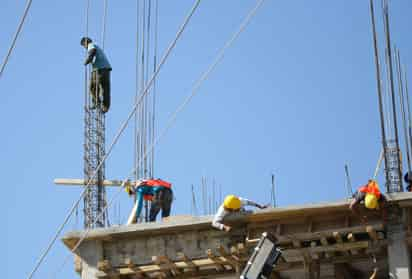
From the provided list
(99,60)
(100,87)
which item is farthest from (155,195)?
(99,60)

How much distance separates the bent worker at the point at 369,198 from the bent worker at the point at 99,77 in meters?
8.32

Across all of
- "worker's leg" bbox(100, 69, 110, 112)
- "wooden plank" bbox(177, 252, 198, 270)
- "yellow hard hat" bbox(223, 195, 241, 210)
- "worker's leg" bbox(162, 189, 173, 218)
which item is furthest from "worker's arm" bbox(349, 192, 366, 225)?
"worker's leg" bbox(100, 69, 110, 112)

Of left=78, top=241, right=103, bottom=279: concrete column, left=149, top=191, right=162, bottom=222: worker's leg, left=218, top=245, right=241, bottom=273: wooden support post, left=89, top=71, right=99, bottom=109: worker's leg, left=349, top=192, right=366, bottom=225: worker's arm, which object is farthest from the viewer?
left=89, top=71, right=99, bottom=109: worker's leg

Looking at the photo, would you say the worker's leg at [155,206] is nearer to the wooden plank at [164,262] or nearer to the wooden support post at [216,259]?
the wooden plank at [164,262]

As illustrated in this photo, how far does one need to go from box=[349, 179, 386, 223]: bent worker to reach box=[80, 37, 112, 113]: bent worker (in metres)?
8.32

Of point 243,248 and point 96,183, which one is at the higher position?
point 96,183

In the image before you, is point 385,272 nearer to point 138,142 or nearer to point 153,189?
point 153,189

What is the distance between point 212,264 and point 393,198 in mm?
4397

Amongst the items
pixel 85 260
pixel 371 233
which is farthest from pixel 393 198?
pixel 85 260

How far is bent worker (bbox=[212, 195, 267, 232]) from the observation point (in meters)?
26.6

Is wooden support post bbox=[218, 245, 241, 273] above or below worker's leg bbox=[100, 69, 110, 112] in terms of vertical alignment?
below

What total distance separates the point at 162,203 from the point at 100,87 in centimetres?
413

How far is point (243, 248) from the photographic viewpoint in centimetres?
2647

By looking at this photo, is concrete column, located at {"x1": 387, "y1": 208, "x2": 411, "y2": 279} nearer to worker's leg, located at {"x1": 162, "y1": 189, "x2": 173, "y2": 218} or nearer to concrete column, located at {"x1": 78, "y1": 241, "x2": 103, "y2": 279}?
worker's leg, located at {"x1": 162, "y1": 189, "x2": 173, "y2": 218}
